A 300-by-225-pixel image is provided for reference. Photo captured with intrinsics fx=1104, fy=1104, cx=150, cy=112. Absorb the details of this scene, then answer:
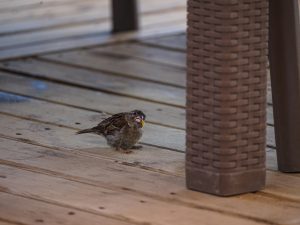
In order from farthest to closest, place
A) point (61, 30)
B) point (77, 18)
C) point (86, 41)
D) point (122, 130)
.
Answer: point (77, 18) < point (61, 30) < point (86, 41) < point (122, 130)

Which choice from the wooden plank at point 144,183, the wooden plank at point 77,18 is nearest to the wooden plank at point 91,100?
the wooden plank at point 144,183

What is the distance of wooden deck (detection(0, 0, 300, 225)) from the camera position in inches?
127

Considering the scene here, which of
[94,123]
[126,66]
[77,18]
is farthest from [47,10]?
[94,123]

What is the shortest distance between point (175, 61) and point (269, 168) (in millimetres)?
1929

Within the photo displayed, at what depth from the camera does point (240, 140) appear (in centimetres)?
329

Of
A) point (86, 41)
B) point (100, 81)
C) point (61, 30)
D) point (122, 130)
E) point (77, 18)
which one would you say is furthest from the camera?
point (77, 18)

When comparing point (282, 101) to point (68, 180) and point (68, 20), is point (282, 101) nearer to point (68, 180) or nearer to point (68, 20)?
point (68, 180)

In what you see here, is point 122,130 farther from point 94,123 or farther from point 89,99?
point 89,99

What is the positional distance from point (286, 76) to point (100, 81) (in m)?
1.69

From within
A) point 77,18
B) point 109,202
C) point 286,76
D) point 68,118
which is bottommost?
point 77,18

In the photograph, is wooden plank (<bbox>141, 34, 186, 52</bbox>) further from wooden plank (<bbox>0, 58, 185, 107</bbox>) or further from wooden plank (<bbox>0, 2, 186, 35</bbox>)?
wooden plank (<bbox>0, 58, 185, 107</bbox>)

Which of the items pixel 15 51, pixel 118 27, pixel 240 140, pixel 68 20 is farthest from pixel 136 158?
pixel 68 20

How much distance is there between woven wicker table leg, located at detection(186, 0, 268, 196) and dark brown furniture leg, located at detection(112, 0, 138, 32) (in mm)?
2793

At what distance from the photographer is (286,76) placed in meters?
3.54
